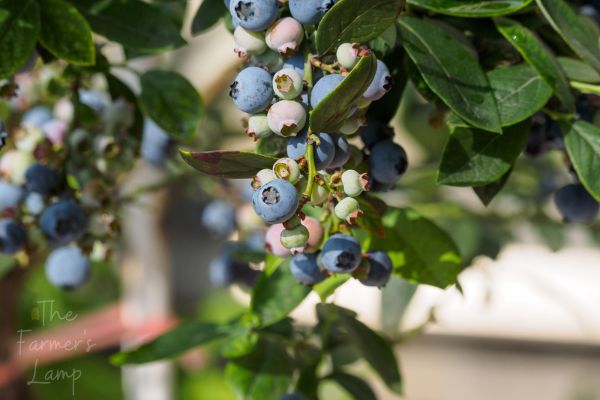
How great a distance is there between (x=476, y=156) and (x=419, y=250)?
0.10 m

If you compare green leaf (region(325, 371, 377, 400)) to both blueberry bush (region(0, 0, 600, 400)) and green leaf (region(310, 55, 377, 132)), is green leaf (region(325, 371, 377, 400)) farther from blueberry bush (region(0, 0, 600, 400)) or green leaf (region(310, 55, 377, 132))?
green leaf (region(310, 55, 377, 132))

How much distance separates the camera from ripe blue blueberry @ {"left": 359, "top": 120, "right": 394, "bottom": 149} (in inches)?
20.3

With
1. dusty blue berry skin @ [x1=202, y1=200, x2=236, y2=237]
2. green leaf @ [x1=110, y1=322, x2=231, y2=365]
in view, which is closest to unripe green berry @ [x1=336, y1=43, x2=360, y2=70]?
green leaf @ [x1=110, y1=322, x2=231, y2=365]

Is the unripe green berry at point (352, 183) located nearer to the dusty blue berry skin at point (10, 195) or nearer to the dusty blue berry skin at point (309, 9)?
the dusty blue berry skin at point (309, 9)

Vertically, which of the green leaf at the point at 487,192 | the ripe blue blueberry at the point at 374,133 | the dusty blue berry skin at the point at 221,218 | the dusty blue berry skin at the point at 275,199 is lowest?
the dusty blue berry skin at the point at 221,218

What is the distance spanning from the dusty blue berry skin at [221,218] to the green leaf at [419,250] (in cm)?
55

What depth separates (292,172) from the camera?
16.1 inches

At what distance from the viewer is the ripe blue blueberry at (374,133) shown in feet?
1.69

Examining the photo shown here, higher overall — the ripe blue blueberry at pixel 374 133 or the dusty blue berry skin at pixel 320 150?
the dusty blue berry skin at pixel 320 150

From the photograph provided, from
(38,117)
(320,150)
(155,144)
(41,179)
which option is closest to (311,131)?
(320,150)

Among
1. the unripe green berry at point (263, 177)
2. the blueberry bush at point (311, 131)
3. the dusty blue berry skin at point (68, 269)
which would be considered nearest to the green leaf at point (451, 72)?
the blueberry bush at point (311, 131)

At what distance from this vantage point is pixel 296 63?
440 millimetres

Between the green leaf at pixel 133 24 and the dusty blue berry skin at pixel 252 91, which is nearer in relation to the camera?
the dusty blue berry skin at pixel 252 91

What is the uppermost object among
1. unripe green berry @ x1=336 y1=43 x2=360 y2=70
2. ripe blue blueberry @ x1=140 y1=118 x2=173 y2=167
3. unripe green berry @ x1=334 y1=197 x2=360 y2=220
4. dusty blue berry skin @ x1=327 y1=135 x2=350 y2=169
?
unripe green berry @ x1=336 y1=43 x2=360 y2=70
